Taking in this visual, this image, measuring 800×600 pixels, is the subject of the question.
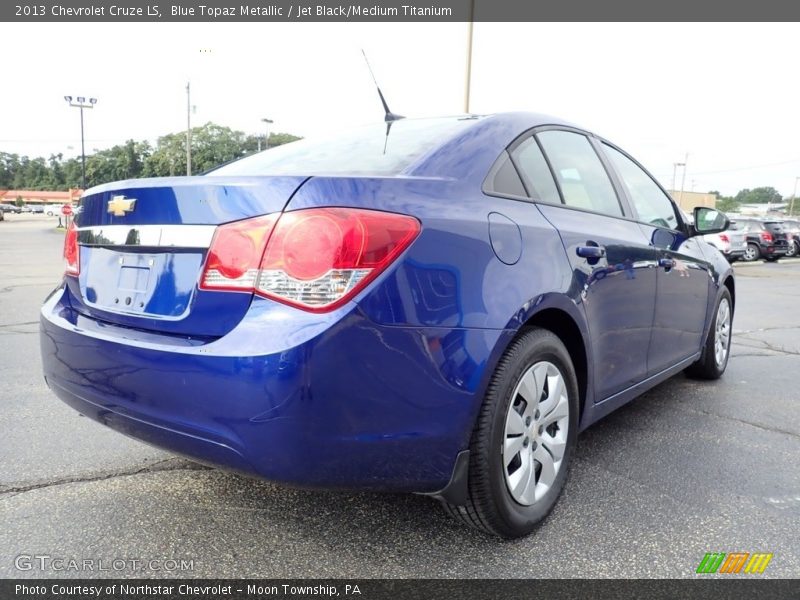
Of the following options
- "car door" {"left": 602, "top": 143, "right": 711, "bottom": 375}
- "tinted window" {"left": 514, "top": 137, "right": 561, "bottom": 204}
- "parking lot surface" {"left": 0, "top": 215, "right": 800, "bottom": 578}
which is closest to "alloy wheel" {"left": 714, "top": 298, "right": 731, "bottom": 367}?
"car door" {"left": 602, "top": 143, "right": 711, "bottom": 375}

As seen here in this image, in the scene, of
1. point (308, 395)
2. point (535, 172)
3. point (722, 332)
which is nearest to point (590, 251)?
point (535, 172)

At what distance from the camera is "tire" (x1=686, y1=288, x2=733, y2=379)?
436 centimetres

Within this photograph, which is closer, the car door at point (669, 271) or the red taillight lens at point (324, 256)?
the red taillight lens at point (324, 256)

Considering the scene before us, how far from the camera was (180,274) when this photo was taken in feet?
6.16

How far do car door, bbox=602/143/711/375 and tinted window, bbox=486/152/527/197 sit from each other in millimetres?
1090

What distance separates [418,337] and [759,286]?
1376 centimetres

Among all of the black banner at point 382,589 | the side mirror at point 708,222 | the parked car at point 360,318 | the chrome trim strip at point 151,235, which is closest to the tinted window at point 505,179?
the parked car at point 360,318

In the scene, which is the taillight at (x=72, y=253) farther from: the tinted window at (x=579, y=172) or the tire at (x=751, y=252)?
the tire at (x=751, y=252)

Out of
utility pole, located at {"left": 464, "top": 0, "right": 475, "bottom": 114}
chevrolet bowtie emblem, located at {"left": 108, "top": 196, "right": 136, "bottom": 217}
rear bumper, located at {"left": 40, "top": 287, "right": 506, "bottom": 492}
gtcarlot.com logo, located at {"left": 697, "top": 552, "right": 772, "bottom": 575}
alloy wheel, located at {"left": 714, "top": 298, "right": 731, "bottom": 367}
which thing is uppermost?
utility pole, located at {"left": 464, "top": 0, "right": 475, "bottom": 114}

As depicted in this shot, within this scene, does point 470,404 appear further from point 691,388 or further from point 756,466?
point 691,388

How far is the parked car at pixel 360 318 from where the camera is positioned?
168 centimetres

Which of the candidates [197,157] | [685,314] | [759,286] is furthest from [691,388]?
[197,157]

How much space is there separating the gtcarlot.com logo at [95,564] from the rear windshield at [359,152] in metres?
1.39

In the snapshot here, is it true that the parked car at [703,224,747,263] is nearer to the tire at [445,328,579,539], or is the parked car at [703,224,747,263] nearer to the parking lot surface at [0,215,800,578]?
the parking lot surface at [0,215,800,578]
